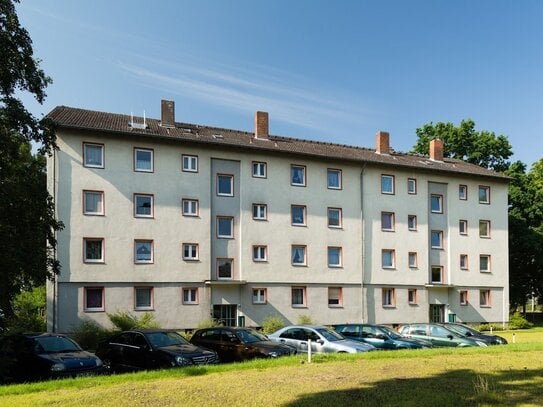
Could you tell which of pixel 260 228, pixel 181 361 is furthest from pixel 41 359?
pixel 260 228

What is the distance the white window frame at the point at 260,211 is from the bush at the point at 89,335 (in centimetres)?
1248

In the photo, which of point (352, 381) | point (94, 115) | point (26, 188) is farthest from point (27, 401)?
point (94, 115)

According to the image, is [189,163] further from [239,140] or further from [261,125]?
[261,125]

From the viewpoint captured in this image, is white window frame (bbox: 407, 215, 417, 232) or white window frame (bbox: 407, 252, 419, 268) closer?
white window frame (bbox: 407, 252, 419, 268)

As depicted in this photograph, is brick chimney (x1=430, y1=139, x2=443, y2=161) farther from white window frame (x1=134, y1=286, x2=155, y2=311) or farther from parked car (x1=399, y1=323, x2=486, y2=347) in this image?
white window frame (x1=134, y1=286, x2=155, y2=311)

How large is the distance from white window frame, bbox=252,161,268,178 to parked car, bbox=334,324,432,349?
15.9 meters

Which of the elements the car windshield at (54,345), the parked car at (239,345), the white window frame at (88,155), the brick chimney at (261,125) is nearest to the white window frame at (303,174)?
the brick chimney at (261,125)

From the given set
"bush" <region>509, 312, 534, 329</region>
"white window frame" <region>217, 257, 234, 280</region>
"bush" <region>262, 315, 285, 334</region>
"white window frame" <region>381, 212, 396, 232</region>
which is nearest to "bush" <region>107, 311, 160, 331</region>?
"white window frame" <region>217, 257, 234, 280</region>

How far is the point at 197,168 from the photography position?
35.9 meters

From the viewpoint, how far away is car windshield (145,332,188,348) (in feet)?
56.7

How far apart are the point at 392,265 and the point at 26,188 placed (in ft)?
94.0

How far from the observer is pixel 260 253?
37.3m

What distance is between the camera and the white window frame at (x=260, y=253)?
37.1 meters

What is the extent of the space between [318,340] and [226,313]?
54.6 ft
